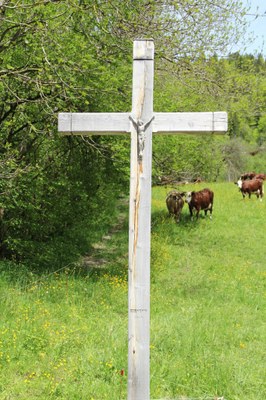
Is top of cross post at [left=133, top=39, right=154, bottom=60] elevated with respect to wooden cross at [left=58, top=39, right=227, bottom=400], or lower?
elevated

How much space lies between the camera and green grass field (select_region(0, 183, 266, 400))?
4992 mm

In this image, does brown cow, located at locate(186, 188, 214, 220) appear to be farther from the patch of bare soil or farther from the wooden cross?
the wooden cross

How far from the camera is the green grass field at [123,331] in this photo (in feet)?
16.4

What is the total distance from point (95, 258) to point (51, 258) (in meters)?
2.22

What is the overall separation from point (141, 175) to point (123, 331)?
3.45 metres

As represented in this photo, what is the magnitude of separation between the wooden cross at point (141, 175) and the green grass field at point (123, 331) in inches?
43.6

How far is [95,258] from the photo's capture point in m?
13.5

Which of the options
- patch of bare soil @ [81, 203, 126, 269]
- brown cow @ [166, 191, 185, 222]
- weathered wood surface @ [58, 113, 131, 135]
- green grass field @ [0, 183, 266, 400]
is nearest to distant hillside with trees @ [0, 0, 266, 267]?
patch of bare soil @ [81, 203, 126, 269]

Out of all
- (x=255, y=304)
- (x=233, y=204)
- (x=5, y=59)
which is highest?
(x=5, y=59)

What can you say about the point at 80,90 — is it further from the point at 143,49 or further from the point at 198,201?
the point at 198,201

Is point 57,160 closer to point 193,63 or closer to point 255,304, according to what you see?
point 193,63

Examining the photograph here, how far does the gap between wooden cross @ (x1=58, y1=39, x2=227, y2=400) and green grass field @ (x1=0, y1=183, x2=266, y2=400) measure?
1.11 meters

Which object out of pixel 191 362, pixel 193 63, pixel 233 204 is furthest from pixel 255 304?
pixel 233 204

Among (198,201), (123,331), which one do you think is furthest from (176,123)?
(198,201)
